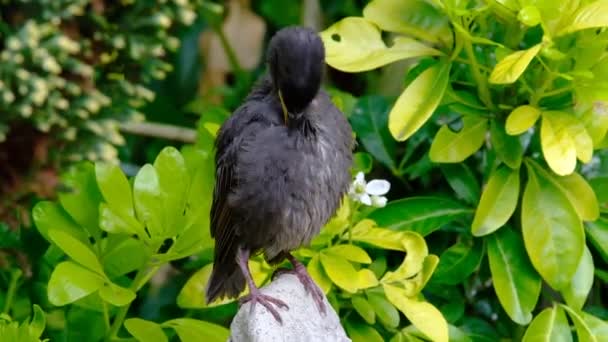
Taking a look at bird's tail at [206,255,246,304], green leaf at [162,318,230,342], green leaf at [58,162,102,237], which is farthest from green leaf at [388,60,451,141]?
green leaf at [58,162,102,237]

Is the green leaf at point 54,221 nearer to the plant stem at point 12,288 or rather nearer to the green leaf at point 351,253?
the plant stem at point 12,288

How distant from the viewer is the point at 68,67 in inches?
118

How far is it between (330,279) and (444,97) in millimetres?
496

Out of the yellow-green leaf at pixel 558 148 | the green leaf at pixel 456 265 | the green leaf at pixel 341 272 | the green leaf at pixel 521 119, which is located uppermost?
the green leaf at pixel 521 119

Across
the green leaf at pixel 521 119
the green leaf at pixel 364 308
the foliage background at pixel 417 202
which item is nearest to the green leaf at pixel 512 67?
the foliage background at pixel 417 202

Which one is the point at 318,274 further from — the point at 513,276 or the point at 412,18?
the point at 412,18

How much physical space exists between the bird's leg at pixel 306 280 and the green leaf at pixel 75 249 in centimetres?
41

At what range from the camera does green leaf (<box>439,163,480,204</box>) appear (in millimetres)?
2590

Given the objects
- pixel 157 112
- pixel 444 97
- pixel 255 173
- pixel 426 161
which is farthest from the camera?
pixel 157 112

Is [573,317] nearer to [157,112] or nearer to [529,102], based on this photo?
[529,102]

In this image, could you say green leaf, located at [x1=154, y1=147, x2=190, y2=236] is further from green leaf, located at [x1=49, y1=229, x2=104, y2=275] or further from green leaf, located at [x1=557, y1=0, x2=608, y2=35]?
green leaf, located at [x1=557, y1=0, x2=608, y2=35]

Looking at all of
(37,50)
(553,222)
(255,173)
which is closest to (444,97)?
(553,222)

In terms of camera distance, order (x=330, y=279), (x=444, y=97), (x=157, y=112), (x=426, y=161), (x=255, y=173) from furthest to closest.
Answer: (x=157, y=112)
(x=426, y=161)
(x=444, y=97)
(x=330, y=279)
(x=255, y=173)

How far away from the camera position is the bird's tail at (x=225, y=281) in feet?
7.53
